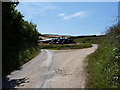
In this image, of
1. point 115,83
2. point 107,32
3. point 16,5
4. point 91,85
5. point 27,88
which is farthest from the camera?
point 16,5

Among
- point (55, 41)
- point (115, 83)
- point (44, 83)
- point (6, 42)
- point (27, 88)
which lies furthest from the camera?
point (55, 41)

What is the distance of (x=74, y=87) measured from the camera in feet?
37.0

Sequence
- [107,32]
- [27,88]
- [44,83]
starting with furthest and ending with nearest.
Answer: [107,32] → [44,83] → [27,88]

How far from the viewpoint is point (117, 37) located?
12836mm

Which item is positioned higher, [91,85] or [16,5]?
[16,5]

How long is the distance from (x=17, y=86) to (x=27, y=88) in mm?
827

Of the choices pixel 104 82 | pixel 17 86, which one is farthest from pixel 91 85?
pixel 17 86

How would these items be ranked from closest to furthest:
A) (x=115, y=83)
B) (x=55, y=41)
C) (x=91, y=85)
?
(x=115, y=83)
(x=91, y=85)
(x=55, y=41)

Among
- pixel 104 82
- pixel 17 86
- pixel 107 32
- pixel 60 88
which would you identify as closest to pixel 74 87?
pixel 60 88

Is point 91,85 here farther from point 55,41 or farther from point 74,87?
point 55,41

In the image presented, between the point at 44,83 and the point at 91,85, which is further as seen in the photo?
the point at 44,83

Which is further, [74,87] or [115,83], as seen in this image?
[74,87]

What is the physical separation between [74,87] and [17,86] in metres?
2.90

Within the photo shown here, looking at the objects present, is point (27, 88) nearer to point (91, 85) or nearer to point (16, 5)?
point (91, 85)
